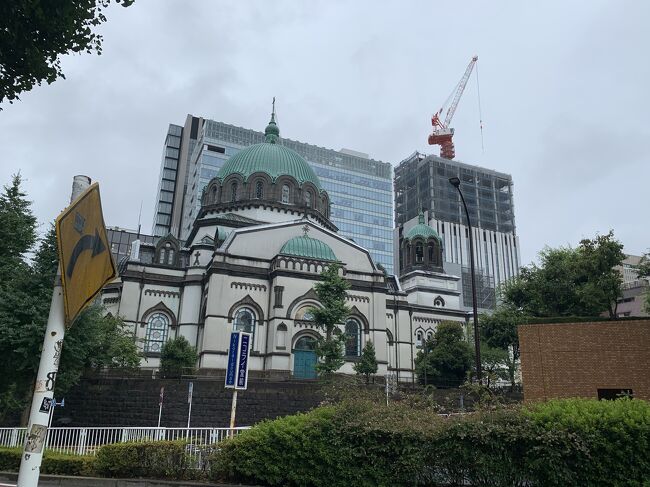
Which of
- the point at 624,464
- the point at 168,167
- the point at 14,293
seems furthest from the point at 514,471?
the point at 168,167

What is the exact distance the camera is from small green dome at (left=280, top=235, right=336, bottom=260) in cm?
3903

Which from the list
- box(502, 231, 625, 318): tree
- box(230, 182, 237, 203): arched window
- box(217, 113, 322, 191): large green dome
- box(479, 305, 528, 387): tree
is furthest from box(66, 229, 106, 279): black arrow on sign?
box(217, 113, 322, 191): large green dome

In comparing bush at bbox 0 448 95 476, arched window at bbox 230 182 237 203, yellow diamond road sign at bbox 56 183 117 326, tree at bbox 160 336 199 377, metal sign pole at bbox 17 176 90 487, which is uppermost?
arched window at bbox 230 182 237 203

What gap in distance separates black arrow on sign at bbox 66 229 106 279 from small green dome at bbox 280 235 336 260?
112 ft

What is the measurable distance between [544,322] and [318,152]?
297 feet

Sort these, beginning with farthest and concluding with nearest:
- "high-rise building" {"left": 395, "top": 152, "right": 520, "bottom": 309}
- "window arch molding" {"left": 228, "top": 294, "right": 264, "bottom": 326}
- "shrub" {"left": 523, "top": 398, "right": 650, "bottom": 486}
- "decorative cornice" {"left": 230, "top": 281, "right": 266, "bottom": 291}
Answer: "high-rise building" {"left": 395, "top": 152, "right": 520, "bottom": 309}
"decorative cornice" {"left": 230, "top": 281, "right": 266, "bottom": 291}
"window arch molding" {"left": 228, "top": 294, "right": 264, "bottom": 326}
"shrub" {"left": 523, "top": 398, "right": 650, "bottom": 486}

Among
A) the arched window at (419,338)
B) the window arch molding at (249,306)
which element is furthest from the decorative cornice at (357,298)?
the arched window at (419,338)

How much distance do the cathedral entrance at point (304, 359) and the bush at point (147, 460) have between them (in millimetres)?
24117

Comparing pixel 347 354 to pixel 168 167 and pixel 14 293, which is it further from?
pixel 168 167

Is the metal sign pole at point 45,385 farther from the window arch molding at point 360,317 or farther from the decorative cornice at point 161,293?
the decorative cornice at point 161,293

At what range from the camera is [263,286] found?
3775 cm

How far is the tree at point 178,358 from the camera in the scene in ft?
107

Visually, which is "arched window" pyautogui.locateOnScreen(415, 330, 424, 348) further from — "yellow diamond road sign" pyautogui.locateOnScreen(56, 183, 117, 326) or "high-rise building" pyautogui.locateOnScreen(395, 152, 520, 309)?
"high-rise building" pyautogui.locateOnScreen(395, 152, 520, 309)

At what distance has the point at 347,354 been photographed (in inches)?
1496
